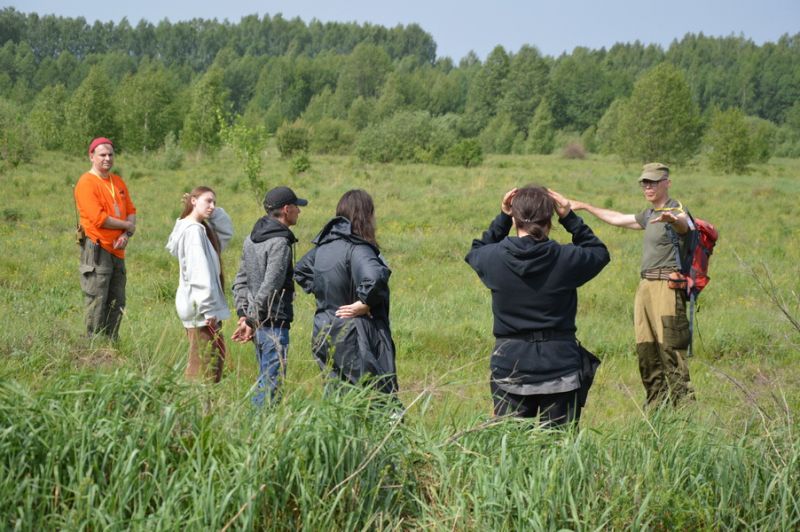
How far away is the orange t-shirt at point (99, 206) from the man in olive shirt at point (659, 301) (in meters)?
4.16

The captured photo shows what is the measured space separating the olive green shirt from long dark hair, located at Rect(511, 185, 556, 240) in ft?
7.02

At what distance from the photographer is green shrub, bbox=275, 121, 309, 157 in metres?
43.4

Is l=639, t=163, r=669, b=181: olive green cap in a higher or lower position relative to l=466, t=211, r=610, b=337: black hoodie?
higher

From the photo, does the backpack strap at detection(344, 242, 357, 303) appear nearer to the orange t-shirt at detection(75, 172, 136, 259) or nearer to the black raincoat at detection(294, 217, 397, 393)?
the black raincoat at detection(294, 217, 397, 393)

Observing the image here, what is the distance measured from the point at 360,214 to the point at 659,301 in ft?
9.32

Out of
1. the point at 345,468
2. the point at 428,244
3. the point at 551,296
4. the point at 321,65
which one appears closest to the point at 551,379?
the point at 551,296

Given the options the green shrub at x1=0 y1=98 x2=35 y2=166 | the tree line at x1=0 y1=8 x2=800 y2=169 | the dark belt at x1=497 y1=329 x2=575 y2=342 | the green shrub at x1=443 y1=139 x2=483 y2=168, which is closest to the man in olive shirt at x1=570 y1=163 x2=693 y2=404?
the dark belt at x1=497 y1=329 x2=575 y2=342

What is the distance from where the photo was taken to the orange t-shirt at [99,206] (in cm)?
690

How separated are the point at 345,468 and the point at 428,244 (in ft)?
38.8

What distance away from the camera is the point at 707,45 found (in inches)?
6033

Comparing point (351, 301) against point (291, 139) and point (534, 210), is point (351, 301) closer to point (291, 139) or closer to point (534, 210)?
point (534, 210)

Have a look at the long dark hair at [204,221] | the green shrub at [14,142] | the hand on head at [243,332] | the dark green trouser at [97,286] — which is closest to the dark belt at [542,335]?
the hand on head at [243,332]

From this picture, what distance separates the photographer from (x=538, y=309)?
175 inches

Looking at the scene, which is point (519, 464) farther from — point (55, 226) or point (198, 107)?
point (198, 107)
